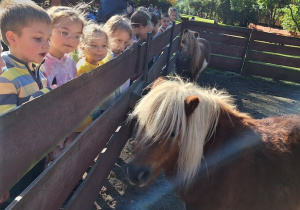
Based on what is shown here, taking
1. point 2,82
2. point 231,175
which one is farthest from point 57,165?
point 231,175

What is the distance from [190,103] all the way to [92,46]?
5.13 feet

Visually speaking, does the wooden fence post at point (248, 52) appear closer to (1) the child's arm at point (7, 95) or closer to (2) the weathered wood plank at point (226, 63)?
(2) the weathered wood plank at point (226, 63)

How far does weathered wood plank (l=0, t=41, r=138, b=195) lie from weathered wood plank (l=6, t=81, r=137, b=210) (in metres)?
0.10

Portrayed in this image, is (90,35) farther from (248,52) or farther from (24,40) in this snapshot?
(248,52)

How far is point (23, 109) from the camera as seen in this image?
3.71 ft

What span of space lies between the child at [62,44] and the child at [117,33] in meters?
0.86

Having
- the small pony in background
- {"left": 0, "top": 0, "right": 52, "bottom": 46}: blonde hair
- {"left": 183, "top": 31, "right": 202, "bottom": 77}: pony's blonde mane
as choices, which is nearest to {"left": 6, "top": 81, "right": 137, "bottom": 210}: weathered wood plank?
{"left": 0, "top": 0, "right": 52, "bottom": 46}: blonde hair

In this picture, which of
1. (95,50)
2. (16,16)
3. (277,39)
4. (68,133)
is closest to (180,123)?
(68,133)

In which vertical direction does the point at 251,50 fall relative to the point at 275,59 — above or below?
above

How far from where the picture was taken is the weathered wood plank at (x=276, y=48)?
9812 mm

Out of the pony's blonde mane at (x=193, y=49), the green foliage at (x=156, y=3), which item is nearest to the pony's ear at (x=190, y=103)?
the pony's blonde mane at (x=193, y=49)

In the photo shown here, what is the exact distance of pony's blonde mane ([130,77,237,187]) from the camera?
1955 millimetres

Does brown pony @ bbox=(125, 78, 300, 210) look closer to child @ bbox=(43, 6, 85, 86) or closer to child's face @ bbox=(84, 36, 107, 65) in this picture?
child @ bbox=(43, 6, 85, 86)

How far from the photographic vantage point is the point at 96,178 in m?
2.43
